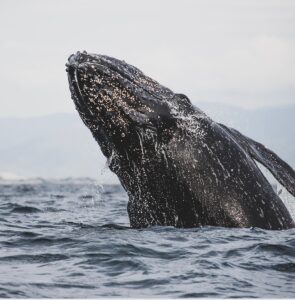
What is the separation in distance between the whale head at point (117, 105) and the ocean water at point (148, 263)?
4.25 feet

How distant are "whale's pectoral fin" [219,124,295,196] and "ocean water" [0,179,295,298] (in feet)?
2.32

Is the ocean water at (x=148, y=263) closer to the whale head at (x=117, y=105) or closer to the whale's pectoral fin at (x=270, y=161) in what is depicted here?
the whale's pectoral fin at (x=270, y=161)

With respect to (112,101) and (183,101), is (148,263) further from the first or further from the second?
(183,101)

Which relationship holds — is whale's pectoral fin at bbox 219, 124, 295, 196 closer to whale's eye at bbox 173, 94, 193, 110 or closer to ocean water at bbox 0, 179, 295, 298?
whale's eye at bbox 173, 94, 193, 110

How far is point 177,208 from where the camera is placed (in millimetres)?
10242

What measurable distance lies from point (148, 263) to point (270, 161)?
2.79 m

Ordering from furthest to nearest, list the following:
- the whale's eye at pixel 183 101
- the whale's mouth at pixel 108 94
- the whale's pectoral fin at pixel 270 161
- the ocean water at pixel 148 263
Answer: the whale's eye at pixel 183 101 → the whale's pectoral fin at pixel 270 161 → the whale's mouth at pixel 108 94 → the ocean water at pixel 148 263

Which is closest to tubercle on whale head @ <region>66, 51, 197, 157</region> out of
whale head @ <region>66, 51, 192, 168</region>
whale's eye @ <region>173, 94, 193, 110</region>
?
whale head @ <region>66, 51, 192, 168</region>

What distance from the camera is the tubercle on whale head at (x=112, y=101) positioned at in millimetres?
9789

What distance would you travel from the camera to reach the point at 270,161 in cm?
1069

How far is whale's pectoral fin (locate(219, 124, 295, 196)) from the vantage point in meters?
10.4

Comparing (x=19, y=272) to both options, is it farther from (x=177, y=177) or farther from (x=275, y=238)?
(x=275, y=238)

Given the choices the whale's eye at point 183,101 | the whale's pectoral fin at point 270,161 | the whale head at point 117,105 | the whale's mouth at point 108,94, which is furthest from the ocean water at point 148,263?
the whale's eye at point 183,101

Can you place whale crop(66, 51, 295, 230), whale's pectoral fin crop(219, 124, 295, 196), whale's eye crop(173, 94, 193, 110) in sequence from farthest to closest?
whale's eye crop(173, 94, 193, 110), whale's pectoral fin crop(219, 124, 295, 196), whale crop(66, 51, 295, 230)
